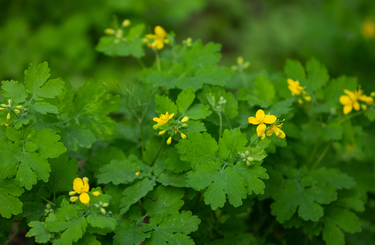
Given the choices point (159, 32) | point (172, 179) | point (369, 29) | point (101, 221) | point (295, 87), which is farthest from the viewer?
point (369, 29)

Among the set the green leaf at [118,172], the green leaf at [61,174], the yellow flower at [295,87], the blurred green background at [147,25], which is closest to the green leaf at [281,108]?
the yellow flower at [295,87]

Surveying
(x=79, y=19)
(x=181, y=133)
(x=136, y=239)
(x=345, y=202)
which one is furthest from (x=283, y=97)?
(x=79, y=19)

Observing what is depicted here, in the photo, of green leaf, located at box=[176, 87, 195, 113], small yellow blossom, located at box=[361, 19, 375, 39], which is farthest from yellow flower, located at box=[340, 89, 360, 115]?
small yellow blossom, located at box=[361, 19, 375, 39]

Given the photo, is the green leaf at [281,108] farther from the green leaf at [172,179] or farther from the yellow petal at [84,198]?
the yellow petal at [84,198]

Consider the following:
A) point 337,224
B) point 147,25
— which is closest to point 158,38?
point 337,224

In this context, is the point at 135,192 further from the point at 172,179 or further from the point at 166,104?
the point at 166,104

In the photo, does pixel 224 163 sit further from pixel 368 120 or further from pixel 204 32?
pixel 204 32

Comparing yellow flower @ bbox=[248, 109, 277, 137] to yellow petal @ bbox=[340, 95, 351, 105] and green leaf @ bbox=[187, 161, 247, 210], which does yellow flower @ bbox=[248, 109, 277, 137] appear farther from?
yellow petal @ bbox=[340, 95, 351, 105]
